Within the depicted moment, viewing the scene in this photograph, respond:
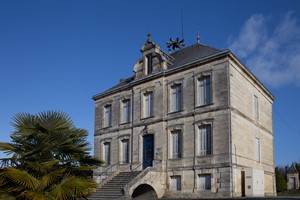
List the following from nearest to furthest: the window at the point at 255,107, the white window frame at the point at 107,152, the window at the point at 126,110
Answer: the window at the point at 255,107 → the window at the point at 126,110 → the white window frame at the point at 107,152

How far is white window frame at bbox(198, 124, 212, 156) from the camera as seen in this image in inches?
783

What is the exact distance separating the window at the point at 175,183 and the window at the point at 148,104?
15.0 ft

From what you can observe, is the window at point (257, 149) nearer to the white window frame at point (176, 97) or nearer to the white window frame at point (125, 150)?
the white window frame at point (176, 97)

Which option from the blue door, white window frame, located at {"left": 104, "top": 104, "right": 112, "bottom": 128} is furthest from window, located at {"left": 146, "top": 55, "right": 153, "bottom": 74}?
white window frame, located at {"left": 104, "top": 104, "right": 112, "bottom": 128}

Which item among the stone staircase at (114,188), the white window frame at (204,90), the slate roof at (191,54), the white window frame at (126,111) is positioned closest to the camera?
the stone staircase at (114,188)

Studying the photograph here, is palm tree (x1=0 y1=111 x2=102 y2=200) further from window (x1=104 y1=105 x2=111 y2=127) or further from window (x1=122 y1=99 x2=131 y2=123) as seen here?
window (x1=104 y1=105 x2=111 y2=127)

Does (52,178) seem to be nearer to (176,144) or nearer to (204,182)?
(204,182)

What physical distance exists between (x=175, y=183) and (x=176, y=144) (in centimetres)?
228

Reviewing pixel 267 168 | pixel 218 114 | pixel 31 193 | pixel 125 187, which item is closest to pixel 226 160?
pixel 218 114

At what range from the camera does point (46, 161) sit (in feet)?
31.7

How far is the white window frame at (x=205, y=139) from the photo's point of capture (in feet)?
65.3

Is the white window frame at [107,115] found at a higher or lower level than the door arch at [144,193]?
higher

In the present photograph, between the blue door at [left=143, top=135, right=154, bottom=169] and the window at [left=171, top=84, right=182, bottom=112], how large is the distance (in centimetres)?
247

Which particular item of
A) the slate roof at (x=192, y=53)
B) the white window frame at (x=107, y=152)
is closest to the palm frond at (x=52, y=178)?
the slate roof at (x=192, y=53)
